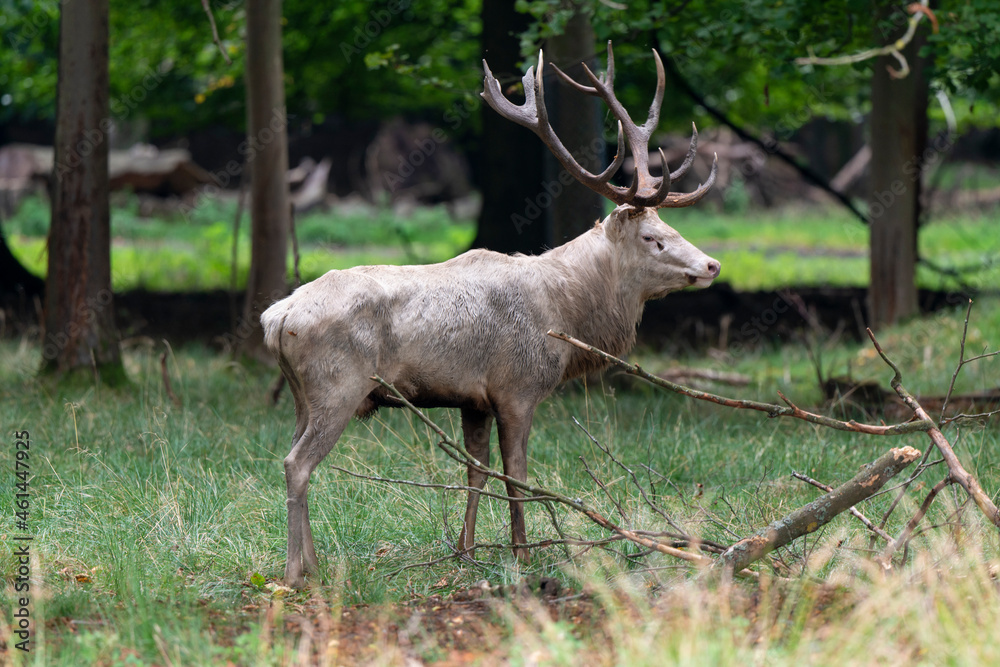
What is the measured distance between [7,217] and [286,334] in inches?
797

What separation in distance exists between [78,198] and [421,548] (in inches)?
179

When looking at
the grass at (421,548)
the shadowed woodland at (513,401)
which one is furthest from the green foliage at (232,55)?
the grass at (421,548)

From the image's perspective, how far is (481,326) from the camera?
430 centimetres

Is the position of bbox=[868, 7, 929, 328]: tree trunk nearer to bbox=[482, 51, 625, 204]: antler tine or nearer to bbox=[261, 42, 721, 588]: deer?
bbox=[261, 42, 721, 588]: deer

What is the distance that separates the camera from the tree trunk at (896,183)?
31.5 ft

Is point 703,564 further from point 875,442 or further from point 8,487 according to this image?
point 8,487

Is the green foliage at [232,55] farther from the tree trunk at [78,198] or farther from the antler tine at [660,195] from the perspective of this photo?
the antler tine at [660,195]

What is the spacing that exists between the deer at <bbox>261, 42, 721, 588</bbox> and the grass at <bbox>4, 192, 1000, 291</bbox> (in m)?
7.62

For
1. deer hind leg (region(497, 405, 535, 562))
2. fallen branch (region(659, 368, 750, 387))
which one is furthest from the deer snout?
fallen branch (region(659, 368, 750, 387))

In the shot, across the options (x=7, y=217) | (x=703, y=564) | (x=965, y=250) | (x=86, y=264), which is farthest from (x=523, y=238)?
(x=7, y=217)

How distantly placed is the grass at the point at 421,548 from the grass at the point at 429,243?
6.05m

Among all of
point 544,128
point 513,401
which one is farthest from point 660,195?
point 513,401

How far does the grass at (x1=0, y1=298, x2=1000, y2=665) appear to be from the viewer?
320 cm

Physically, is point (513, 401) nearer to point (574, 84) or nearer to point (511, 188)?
point (574, 84)
